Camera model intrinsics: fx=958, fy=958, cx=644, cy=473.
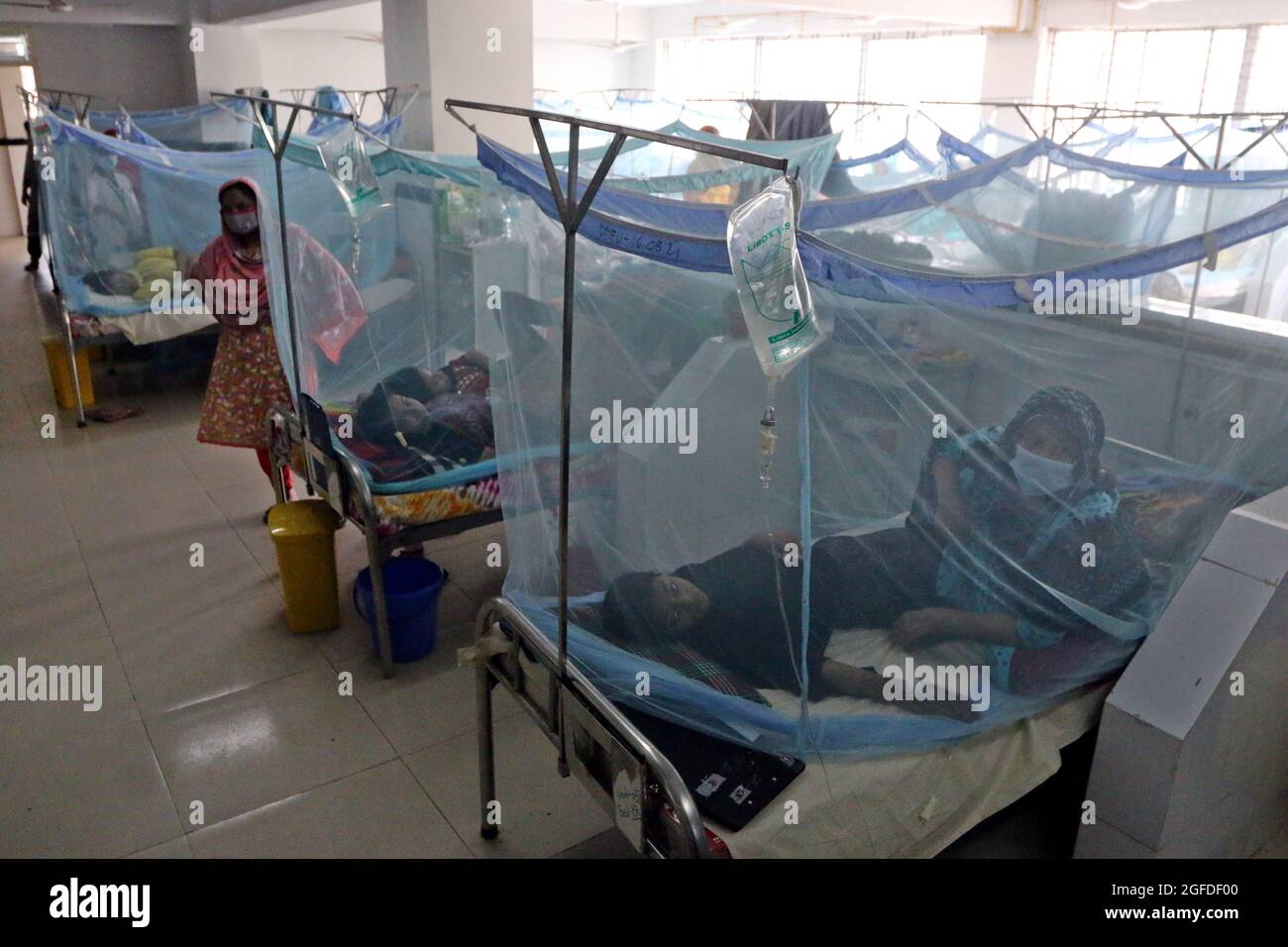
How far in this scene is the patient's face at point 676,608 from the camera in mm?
1963

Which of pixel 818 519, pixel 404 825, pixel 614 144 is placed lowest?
pixel 404 825

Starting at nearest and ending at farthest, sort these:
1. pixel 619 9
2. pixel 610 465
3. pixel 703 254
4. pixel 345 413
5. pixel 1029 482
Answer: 1. pixel 703 254
2. pixel 1029 482
3. pixel 610 465
4. pixel 345 413
5. pixel 619 9

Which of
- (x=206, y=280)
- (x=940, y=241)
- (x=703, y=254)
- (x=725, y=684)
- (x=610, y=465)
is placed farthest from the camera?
(x=940, y=241)

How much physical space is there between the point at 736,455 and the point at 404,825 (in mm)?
1118

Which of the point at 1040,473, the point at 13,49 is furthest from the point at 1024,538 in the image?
the point at 13,49

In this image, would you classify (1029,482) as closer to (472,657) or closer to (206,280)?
(472,657)

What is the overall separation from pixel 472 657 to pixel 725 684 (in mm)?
519

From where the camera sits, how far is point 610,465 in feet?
6.97

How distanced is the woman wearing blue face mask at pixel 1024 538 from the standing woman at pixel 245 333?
2127 millimetres

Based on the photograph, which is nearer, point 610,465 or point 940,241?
point 610,465

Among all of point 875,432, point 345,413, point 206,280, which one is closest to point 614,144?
point 875,432

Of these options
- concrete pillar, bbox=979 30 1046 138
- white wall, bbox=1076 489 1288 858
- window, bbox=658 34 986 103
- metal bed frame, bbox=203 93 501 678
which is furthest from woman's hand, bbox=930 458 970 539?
window, bbox=658 34 986 103

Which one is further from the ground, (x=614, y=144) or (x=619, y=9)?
(x=619, y=9)

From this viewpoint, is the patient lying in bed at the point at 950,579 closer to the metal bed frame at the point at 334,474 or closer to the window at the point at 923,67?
the metal bed frame at the point at 334,474
